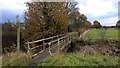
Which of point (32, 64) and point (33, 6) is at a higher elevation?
point (33, 6)

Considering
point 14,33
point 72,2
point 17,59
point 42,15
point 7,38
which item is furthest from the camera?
point 72,2

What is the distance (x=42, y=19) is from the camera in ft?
88.7

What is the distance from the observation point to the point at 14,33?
25000 mm

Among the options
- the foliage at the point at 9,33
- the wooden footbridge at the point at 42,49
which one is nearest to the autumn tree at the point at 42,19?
the foliage at the point at 9,33

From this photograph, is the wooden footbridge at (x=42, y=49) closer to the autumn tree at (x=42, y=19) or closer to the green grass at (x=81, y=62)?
the green grass at (x=81, y=62)

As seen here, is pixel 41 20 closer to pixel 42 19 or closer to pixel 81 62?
pixel 42 19

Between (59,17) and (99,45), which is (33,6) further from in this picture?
Result: (99,45)

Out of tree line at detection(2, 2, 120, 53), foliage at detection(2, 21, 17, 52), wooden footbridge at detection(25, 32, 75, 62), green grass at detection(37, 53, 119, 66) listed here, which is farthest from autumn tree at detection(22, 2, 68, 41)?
green grass at detection(37, 53, 119, 66)

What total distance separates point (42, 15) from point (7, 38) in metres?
5.00

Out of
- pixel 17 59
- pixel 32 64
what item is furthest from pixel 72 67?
pixel 17 59

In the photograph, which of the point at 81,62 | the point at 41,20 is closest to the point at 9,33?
the point at 41,20

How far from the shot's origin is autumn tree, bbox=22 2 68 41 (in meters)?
26.6

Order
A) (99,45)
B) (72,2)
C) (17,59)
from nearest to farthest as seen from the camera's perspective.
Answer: (17,59)
(99,45)
(72,2)

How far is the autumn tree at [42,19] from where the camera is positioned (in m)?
26.6
